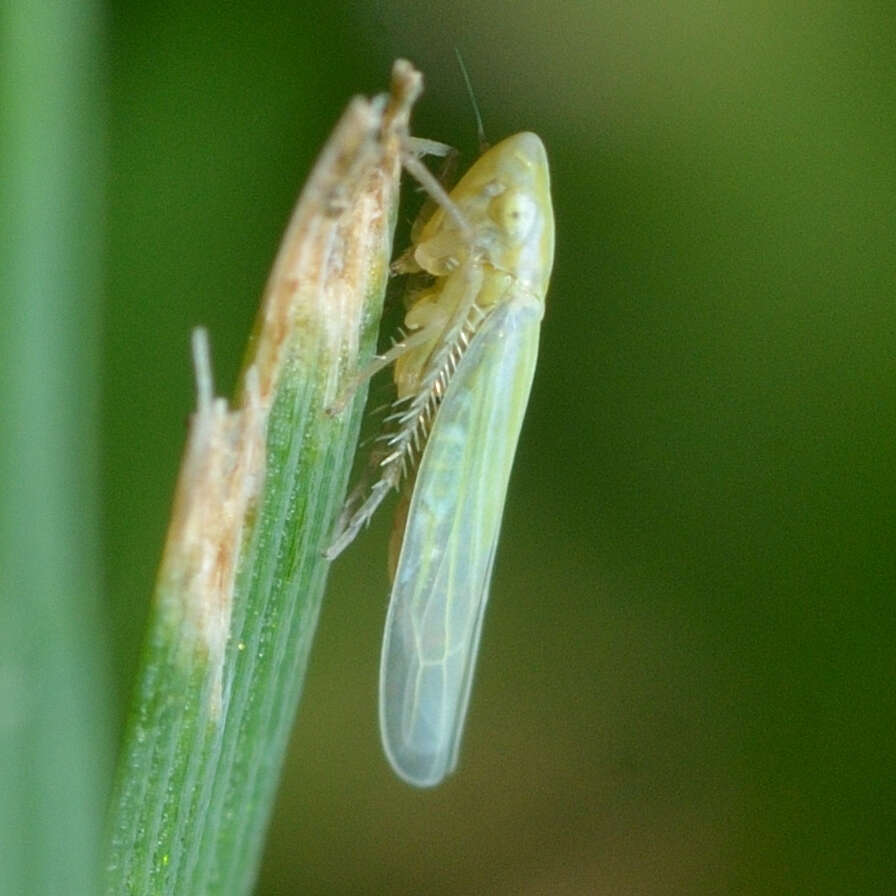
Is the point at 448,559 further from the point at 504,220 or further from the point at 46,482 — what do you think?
the point at 46,482

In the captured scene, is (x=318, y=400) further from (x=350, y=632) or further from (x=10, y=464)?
(x=350, y=632)

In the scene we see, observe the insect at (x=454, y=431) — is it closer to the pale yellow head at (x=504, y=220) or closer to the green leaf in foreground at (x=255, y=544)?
the pale yellow head at (x=504, y=220)

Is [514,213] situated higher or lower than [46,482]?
higher

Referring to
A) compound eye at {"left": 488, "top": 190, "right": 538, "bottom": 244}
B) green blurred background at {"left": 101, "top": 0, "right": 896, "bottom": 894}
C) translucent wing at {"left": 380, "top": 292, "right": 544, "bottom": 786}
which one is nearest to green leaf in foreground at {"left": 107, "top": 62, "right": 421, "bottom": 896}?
translucent wing at {"left": 380, "top": 292, "right": 544, "bottom": 786}

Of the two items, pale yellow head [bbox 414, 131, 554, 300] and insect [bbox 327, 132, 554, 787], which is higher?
pale yellow head [bbox 414, 131, 554, 300]

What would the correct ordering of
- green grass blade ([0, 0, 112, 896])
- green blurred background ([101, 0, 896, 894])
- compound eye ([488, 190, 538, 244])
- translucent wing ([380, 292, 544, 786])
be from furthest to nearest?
green blurred background ([101, 0, 896, 894])
compound eye ([488, 190, 538, 244])
translucent wing ([380, 292, 544, 786])
green grass blade ([0, 0, 112, 896])

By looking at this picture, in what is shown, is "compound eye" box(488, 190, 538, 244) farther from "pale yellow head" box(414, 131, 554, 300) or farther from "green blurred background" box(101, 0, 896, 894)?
"green blurred background" box(101, 0, 896, 894)

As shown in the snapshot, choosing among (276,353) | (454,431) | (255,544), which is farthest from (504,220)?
(255,544)

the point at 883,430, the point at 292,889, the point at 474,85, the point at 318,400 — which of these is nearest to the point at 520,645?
the point at 292,889
